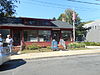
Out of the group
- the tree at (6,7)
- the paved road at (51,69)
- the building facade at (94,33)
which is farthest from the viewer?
the building facade at (94,33)

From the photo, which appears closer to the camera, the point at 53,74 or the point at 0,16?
the point at 53,74

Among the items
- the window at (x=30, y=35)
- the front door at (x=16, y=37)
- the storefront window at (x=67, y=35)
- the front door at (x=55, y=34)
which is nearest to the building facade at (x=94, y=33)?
the storefront window at (x=67, y=35)

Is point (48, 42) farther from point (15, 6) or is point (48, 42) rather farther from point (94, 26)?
point (94, 26)

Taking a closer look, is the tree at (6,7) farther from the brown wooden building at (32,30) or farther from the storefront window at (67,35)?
the storefront window at (67,35)

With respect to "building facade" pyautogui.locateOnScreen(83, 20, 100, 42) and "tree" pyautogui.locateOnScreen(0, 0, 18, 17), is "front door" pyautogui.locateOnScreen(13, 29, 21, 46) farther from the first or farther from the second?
"building facade" pyautogui.locateOnScreen(83, 20, 100, 42)

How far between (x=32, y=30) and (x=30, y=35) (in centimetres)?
77

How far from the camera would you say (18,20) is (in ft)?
75.3

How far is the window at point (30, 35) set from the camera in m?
21.6

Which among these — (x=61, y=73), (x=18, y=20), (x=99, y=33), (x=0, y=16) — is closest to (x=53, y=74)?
(x=61, y=73)

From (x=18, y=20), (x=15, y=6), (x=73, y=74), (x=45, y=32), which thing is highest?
(x=15, y=6)

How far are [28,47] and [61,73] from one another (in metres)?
12.1

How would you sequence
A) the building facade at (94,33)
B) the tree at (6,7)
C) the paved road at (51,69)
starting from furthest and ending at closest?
the building facade at (94,33) < the tree at (6,7) < the paved road at (51,69)

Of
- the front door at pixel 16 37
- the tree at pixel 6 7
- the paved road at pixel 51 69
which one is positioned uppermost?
the tree at pixel 6 7

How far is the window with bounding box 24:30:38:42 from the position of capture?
21641mm
